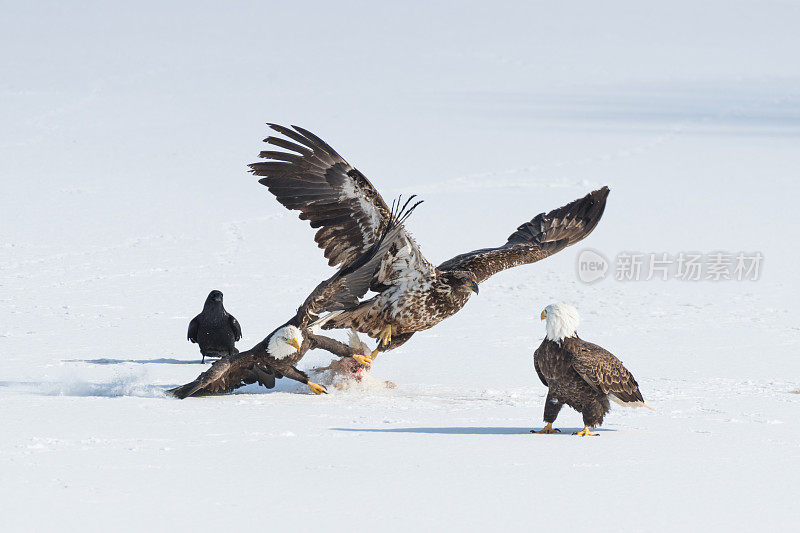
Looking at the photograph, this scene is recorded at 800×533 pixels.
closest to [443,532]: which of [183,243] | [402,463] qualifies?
[402,463]

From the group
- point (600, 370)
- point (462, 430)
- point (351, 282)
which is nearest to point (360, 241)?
point (351, 282)

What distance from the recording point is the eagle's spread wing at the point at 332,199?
24.1ft

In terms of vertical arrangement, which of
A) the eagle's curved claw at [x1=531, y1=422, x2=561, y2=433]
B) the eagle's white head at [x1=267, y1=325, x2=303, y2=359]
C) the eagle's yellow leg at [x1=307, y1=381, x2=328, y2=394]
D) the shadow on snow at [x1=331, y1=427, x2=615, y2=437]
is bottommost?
the shadow on snow at [x1=331, y1=427, x2=615, y2=437]

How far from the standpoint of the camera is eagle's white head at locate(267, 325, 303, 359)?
6.84 meters

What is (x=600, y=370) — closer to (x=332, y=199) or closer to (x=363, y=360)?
(x=363, y=360)

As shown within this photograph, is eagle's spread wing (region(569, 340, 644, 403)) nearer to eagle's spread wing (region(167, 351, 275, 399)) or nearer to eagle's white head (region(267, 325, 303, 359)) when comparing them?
eagle's white head (region(267, 325, 303, 359))

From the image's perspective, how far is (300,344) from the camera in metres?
6.92

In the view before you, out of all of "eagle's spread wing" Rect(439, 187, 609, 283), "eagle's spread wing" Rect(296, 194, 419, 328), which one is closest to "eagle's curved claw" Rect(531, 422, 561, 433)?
"eagle's spread wing" Rect(296, 194, 419, 328)

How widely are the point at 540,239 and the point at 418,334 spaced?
1.20 m

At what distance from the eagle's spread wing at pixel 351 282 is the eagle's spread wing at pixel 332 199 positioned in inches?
3.7

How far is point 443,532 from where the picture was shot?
14.4ft

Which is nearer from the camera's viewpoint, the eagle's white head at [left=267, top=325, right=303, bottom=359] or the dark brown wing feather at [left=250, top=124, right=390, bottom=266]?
the eagle's white head at [left=267, top=325, right=303, bottom=359]

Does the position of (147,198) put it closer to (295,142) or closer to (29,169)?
(29,169)

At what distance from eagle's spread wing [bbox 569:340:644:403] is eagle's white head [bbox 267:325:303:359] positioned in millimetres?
1744
